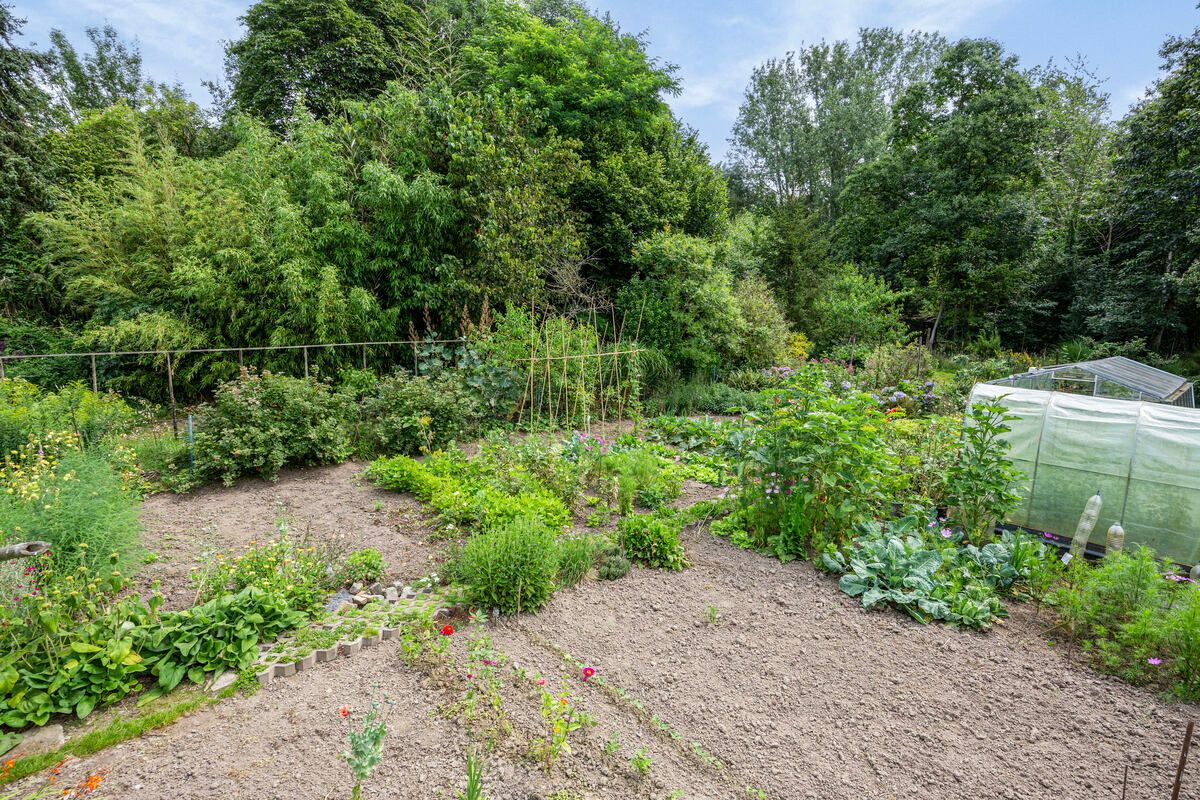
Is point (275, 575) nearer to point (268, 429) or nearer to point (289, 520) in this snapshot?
point (289, 520)

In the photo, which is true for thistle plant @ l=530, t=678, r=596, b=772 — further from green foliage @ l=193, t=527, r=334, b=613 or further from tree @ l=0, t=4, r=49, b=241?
tree @ l=0, t=4, r=49, b=241

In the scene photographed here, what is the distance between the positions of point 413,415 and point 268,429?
1376 millimetres

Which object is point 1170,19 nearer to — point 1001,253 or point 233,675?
point 1001,253

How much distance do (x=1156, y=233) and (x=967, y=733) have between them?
1449 centimetres

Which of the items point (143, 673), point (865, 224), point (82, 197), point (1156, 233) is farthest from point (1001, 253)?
point (82, 197)

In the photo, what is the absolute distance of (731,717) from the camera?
2344 mm

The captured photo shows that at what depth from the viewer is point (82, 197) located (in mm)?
10602

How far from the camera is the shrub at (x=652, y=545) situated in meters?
3.73

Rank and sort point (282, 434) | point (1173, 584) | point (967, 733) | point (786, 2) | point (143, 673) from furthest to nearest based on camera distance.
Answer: point (786, 2) < point (282, 434) < point (1173, 584) < point (143, 673) < point (967, 733)

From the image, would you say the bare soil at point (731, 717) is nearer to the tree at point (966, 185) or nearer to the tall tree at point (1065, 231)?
the tree at point (966, 185)

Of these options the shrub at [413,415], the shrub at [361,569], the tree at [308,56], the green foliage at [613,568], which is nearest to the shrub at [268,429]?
the shrub at [413,415]

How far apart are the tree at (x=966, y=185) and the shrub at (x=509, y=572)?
13.1m

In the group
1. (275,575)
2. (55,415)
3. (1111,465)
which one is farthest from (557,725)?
(55,415)

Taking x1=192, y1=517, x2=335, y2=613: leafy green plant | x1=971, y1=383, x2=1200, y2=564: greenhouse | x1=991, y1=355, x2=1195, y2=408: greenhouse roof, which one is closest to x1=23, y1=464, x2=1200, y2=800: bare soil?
x1=192, y1=517, x2=335, y2=613: leafy green plant
